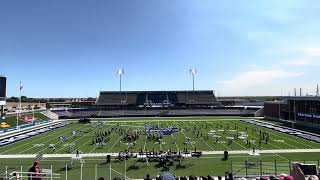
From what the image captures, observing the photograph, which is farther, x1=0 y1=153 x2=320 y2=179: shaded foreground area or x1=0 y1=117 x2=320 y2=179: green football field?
x1=0 y1=117 x2=320 y2=179: green football field

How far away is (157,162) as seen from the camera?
30.8 metres

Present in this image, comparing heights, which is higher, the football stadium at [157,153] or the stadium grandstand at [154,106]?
the stadium grandstand at [154,106]

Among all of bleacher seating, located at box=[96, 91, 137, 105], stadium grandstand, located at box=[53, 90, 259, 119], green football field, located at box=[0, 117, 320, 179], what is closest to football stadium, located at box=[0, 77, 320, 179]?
green football field, located at box=[0, 117, 320, 179]

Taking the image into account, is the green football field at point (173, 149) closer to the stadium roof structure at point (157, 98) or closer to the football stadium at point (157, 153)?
→ the football stadium at point (157, 153)

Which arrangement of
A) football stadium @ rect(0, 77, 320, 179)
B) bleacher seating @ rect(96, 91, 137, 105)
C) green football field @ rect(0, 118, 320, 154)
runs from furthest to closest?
bleacher seating @ rect(96, 91, 137, 105) → green football field @ rect(0, 118, 320, 154) → football stadium @ rect(0, 77, 320, 179)

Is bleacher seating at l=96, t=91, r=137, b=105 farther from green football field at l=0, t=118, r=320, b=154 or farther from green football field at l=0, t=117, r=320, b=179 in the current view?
green football field at l=0, t=118, r=320, b=154

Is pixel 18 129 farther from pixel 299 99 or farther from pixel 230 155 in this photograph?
pixel 299 99

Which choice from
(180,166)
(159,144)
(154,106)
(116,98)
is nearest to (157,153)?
(180,166)

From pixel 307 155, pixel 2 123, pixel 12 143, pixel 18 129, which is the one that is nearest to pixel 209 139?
pixel 307 155

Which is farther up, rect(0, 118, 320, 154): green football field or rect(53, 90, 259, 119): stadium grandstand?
rect(53, 90, 259, 119): stadium grandstand

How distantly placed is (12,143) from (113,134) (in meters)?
14.7

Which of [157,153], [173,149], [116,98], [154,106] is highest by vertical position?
[116,98]

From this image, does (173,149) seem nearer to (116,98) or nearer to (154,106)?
(154,106)

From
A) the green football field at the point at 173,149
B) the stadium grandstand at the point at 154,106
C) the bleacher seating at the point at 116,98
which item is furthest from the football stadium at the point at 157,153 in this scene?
the bleacher seating at the point at 116,98
